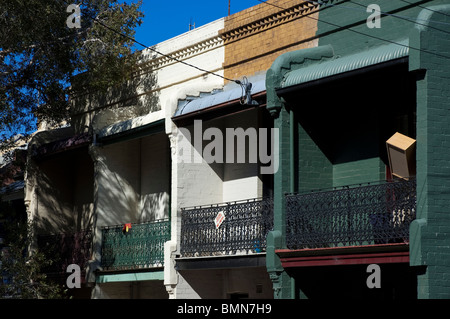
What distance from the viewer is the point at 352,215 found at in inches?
665

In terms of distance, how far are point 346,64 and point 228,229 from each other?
4645 mm

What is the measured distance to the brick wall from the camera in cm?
2017

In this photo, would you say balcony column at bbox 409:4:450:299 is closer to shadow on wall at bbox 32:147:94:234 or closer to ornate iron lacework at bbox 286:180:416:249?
ornate iron lacework at bbox 286:180:416:249

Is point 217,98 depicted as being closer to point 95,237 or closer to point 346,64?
point 346,64

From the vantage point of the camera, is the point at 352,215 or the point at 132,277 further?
the point at 132,277

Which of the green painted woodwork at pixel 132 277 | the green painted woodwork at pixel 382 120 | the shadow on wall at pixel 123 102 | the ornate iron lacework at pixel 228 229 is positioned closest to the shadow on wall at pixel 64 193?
the shadow on wall at pixel 123 102

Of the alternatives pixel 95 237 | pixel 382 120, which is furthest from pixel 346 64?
pixel 95 237

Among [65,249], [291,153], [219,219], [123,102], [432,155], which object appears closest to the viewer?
[432,155]

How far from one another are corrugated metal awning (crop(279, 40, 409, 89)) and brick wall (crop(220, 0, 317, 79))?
1.87m

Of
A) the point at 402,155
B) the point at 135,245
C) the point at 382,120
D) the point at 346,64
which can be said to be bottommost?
the point at 135,245

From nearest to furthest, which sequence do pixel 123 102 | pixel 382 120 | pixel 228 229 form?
pixel 382 120
pixel 228 229
pixel 123 102

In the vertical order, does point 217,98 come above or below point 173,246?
above

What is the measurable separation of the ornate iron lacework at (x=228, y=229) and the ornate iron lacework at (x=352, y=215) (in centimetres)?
110

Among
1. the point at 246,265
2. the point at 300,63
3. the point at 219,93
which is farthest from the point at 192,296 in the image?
the point at 300,63
